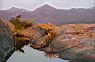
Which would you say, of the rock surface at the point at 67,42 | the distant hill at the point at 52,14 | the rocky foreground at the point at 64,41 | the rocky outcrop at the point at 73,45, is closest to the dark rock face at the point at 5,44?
the rocky foreground at the point at 64,41

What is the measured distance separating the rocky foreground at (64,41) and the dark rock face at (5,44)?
0.03m

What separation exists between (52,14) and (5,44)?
6.62m

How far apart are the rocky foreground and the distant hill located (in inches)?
67.2

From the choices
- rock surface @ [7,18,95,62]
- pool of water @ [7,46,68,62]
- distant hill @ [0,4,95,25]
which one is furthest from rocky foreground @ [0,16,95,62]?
distant hill @ [0,4,95,25]

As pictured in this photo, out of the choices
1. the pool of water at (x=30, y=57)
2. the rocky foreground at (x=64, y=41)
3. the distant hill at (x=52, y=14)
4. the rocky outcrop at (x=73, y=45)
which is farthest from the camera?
the distant hill at (x=52, y=14)

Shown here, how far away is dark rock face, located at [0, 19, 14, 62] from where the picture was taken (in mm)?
6456

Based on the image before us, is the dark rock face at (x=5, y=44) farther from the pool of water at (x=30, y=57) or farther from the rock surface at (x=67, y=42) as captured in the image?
the rock surface at (x=67, y=42)

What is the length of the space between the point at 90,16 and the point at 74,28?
1944mm

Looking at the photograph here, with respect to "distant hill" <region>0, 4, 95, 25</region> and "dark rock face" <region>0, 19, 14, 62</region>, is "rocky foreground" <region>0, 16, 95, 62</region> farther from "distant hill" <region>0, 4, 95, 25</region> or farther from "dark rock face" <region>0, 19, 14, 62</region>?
"distant hill" <region>0, 4, 95, 25</region>

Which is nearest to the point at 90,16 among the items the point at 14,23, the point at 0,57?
the point at 14,23

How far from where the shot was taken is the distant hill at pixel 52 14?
1234 cm

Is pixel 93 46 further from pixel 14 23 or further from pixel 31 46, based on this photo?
pixel 14 23

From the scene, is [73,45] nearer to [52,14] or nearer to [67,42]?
[67,42]

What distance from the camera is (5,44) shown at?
6684 millimetres
